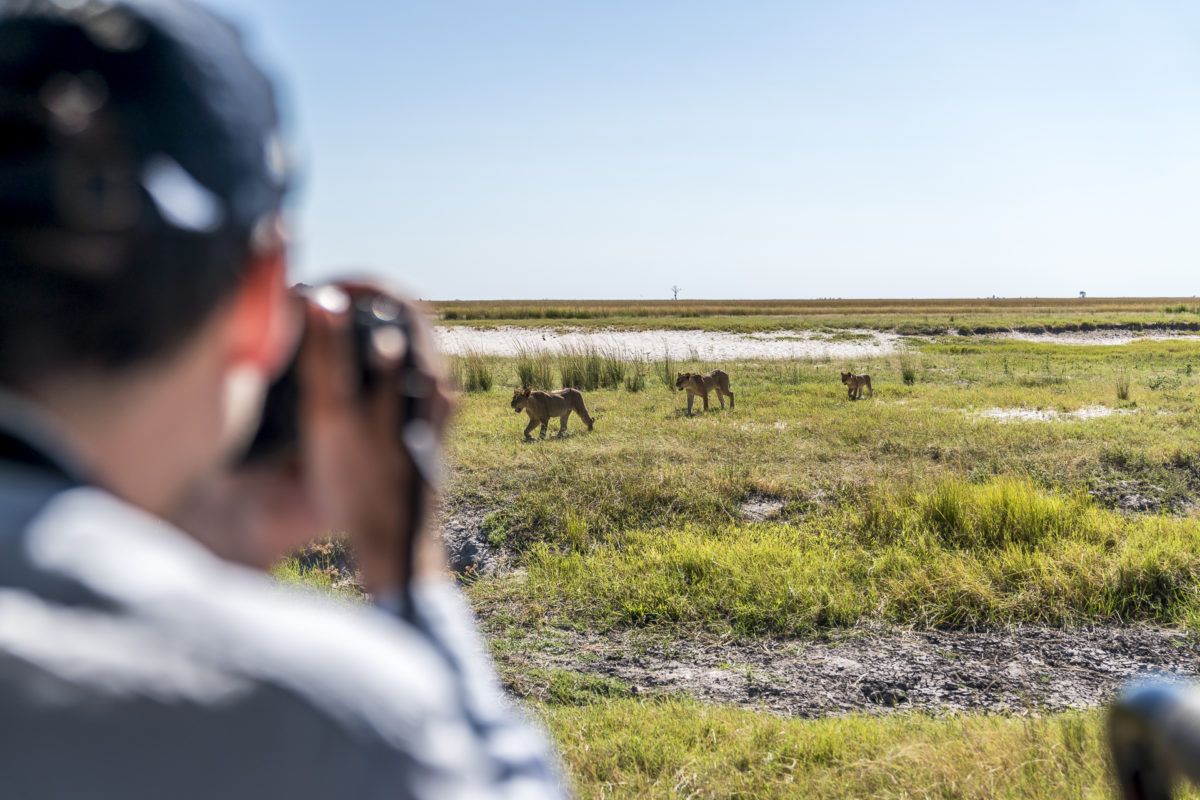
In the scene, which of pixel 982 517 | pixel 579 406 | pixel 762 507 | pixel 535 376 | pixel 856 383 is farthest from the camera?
pixel 535 376

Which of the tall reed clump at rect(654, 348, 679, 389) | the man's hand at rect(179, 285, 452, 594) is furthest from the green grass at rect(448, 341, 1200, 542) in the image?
the man's hand at rect(179, 285, 452, 594)

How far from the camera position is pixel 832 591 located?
484 cm

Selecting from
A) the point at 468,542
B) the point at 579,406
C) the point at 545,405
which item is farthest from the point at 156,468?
the point at 579,406

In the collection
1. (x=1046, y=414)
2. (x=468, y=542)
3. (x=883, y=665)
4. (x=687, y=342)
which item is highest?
(x=687, y=342)

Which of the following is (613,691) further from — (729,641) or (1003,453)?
(1003,453)

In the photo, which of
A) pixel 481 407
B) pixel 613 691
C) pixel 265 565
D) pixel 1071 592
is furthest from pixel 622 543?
pixel 481 407

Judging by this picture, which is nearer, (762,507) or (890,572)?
(890,572)

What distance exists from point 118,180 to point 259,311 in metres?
0.10

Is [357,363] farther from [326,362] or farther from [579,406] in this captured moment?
[579,406]

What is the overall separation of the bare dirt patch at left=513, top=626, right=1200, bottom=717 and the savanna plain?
0.01 metres

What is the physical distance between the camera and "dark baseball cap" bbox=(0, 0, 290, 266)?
0.38 metres

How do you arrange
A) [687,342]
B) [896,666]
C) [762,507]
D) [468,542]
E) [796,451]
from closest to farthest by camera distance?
1. [896,666]
2. [468,542]
3. [762,507]
4. [796,451]
5. [687,342]

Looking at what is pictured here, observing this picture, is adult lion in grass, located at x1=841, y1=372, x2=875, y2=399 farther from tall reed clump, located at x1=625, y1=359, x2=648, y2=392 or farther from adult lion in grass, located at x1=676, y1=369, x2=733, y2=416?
tall reed clump, located at x1=625, y1=359, x2=648, y2=392

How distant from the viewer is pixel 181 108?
1.43 ft
